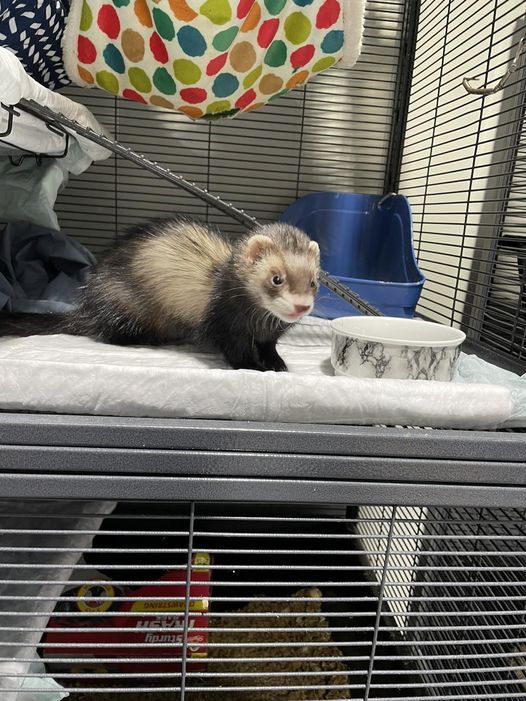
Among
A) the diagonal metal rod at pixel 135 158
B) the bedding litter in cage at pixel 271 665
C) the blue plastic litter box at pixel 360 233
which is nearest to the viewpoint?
the diagonal metal rod at pixel 135 158

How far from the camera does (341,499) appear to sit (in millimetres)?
509

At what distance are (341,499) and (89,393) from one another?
0.27m

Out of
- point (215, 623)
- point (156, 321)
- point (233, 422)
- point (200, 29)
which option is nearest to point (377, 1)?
point (200, 29)

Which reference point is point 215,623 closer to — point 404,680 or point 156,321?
point 404,680

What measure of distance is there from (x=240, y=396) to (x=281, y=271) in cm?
34

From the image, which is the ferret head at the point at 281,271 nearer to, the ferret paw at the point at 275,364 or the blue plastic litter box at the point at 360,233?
the ferret paw at the point at 275,364

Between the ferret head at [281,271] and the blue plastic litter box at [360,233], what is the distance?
0.32m

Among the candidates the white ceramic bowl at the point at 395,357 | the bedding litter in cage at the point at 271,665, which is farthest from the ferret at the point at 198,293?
the bedding litter in cage at the point at 271,665

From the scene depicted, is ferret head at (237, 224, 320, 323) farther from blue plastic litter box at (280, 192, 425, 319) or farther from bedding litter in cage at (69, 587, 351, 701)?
bedding litter in cage at (69, 587, 351, 701)

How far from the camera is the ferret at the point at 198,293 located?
Answer: 0.82 metres

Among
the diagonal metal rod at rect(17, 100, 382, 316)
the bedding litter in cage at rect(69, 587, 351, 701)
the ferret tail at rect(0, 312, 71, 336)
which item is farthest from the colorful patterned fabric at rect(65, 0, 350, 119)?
the bedding litter in cage at rect(69, 587, 351, 701)

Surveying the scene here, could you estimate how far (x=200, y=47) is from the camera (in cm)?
95

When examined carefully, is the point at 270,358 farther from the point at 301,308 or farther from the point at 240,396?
the point at 240,396

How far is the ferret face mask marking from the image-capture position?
798 mm
